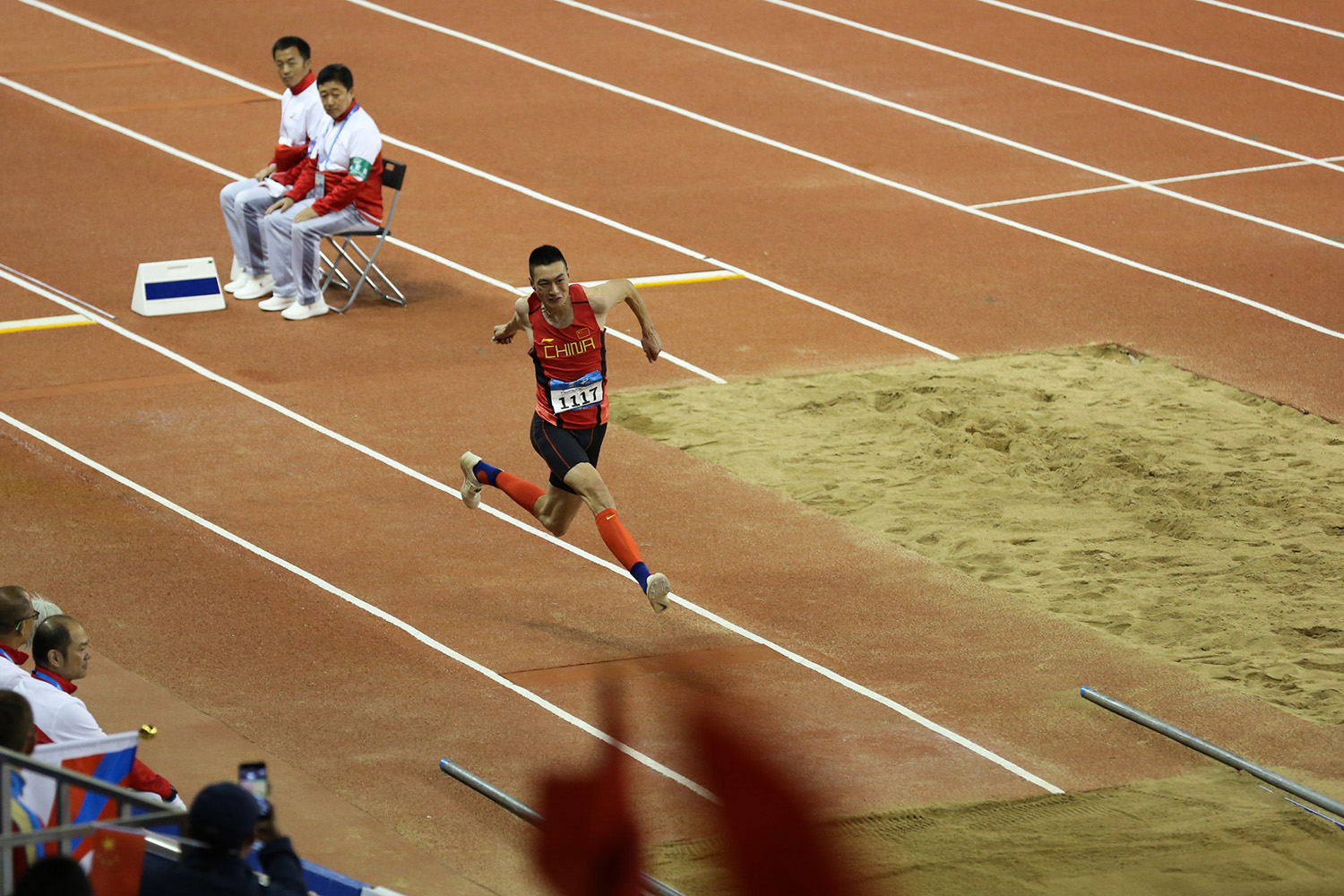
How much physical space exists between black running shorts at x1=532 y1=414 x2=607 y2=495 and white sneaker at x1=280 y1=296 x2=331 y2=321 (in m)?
5.33

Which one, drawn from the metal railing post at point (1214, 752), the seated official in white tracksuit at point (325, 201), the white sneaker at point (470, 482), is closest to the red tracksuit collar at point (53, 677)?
the white sneaker at point (470, 482)

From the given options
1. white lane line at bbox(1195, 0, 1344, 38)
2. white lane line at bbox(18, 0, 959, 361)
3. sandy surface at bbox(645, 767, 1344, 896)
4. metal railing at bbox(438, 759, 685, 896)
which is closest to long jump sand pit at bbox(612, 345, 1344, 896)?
sandy surface at bbox(645, 767, 1344, 896)

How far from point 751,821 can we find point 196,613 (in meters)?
6.57

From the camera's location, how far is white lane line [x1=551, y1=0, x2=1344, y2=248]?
55.3 feet

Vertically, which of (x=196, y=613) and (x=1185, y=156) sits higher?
(x=1185, y=156)

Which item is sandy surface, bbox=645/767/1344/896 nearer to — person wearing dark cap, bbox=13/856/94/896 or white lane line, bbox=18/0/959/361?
person wearing dark cap, bbox=13/856/94/896

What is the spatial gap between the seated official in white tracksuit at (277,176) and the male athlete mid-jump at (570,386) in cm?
544

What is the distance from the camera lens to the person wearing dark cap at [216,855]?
4.17 metres

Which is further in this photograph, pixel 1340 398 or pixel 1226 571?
pixel 1340 398

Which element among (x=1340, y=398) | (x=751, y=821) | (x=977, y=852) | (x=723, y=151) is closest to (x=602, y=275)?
(x=723, y=151)

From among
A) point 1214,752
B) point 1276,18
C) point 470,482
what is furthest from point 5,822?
point 1276,18

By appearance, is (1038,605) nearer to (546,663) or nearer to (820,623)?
(820,623)

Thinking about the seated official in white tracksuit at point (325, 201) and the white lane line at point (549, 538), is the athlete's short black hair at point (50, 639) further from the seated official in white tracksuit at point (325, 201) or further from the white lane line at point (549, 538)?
the seated official in white tracksuit at point (325, 201)

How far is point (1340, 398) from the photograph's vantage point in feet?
41.8
